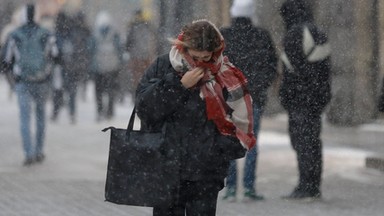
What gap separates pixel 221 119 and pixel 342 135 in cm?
1084

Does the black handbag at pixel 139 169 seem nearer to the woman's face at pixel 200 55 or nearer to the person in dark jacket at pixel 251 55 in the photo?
the woman's face at pixel 200 55

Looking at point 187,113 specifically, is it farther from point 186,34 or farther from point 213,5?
point 213,5

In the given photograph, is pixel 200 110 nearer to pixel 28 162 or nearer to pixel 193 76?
pixel 193 76

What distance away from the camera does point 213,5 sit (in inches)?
838

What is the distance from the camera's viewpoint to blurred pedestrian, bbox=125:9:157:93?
19438 millimetres

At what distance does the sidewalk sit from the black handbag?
3.45 metres

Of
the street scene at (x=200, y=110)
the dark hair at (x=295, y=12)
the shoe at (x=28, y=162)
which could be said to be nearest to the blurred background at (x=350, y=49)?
the street scene at (x=200, y=110)

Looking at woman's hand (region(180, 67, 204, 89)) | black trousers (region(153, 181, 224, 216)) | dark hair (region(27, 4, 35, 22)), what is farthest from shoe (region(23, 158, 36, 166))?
woman's hand (region(180, 67, 204, 89))

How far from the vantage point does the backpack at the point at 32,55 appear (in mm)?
13297

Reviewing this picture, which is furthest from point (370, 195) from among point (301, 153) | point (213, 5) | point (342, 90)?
point (213, 5)

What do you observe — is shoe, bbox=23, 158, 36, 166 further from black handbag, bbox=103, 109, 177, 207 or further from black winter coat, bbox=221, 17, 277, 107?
black handbag, bbox=103, 109, 177, 207

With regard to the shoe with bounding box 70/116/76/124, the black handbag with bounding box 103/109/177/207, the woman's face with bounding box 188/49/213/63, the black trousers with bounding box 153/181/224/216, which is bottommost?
the shoe with bounding box 70/116/76/124

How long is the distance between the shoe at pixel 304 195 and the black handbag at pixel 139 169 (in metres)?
4.51

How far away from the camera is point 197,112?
254 inches
